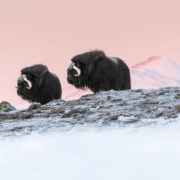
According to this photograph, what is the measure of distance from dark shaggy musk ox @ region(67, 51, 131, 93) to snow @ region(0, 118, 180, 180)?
738cm

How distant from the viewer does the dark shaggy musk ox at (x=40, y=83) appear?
1662 centimetres

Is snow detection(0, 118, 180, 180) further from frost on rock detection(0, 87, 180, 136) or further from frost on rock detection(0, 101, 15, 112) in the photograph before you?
frost on rock detection(0, 101, 15, 112)

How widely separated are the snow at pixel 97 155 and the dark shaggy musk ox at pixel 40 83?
8584 millimetres

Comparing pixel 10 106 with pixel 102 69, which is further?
pixel 102 69

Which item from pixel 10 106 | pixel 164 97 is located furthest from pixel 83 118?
pixel 10 106

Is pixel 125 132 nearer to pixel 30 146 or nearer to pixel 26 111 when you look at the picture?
pixel 30 146

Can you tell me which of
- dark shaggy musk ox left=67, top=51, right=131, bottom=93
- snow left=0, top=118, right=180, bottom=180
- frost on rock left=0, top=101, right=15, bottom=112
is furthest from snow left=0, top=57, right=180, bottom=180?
dark shaggy musk ox left=67, top=51, right=131, bottom=93

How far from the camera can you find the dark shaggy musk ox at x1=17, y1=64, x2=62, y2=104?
54.5 feet

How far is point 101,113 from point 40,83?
24.5 feet

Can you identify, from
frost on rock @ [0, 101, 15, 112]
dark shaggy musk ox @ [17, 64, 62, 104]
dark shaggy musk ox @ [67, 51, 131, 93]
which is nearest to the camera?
frost on rock @ [0, 101, 15, 112]

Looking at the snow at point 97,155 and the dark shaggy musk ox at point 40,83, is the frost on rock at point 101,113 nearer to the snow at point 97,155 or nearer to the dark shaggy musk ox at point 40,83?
the snow at point 97,155

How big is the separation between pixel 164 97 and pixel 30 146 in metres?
3.79

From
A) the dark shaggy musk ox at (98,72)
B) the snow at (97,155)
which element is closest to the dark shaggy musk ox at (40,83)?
the dark shaggy musk ox at (98,72)

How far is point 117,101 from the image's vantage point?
424 inches
